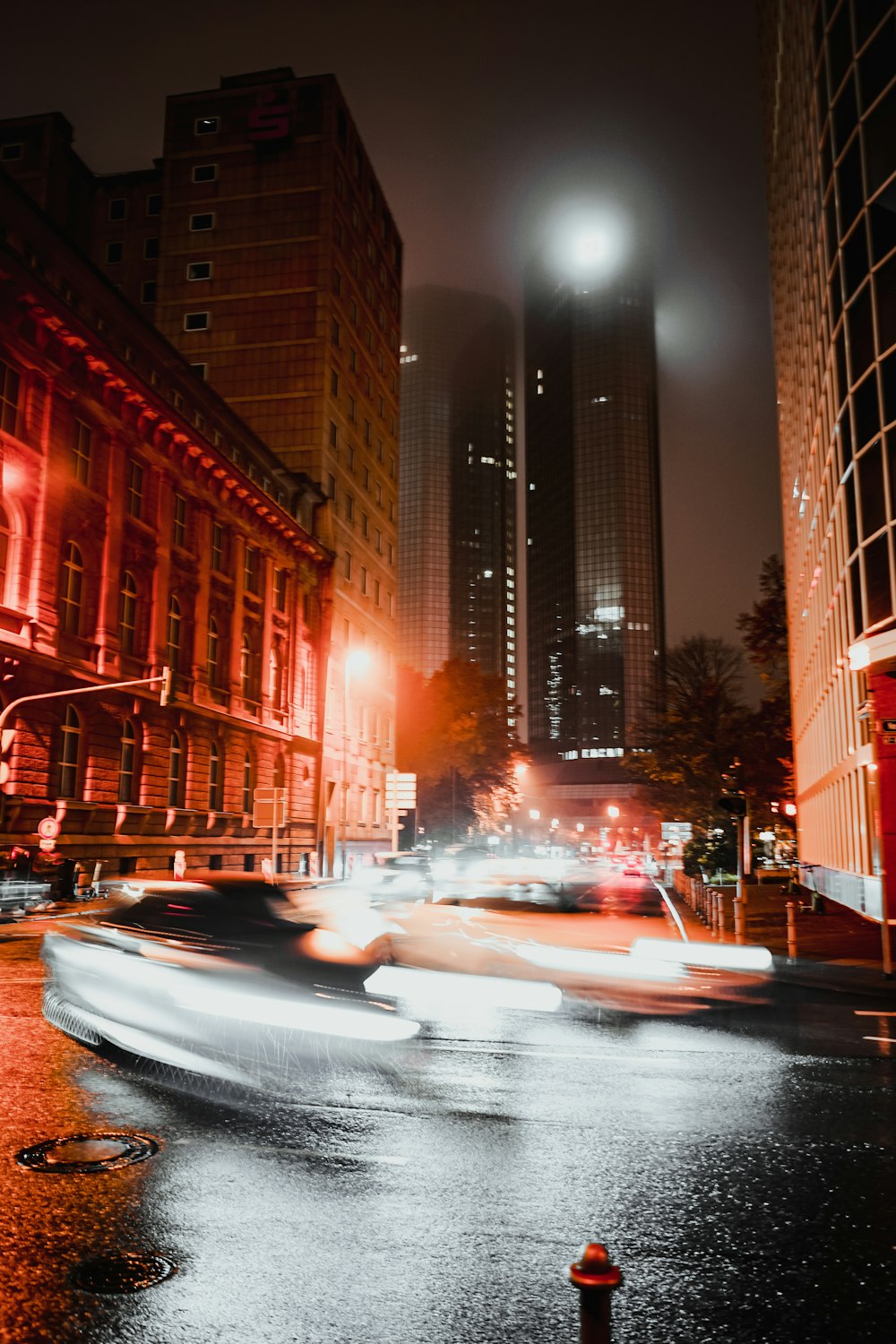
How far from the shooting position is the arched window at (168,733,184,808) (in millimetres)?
37656

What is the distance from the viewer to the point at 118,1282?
435 centimetres

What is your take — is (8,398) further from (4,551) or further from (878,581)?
(878,581)

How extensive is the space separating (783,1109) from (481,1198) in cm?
313

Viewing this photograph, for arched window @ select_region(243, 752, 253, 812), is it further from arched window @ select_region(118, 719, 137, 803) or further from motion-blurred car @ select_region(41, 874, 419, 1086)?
motion-blurred car @ select_region(41, 874, 419, 1086)

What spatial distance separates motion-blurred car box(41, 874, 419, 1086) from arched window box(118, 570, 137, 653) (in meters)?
26.2

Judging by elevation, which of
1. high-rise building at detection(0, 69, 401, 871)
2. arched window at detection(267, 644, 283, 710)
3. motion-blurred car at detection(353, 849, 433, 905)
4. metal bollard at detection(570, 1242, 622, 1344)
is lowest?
motion-blurred car at detection(353, 849, 433, 905)

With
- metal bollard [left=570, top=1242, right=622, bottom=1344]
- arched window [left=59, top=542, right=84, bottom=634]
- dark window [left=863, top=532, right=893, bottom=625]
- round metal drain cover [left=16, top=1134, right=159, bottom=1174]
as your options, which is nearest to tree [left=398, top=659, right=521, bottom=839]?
arched window [left=59, top=542, right=84, bottom=634]

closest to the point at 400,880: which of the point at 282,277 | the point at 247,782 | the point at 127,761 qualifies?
the point at 127,761

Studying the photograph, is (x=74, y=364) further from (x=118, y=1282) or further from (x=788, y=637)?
(x=788, y=637)

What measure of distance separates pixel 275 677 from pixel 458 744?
28320 millimetres

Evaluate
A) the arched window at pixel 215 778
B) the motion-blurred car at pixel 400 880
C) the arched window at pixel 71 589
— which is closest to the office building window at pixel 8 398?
the arched window at pixel 71 589

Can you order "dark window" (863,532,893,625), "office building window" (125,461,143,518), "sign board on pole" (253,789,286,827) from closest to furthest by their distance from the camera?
1. "dark window" (863,532,893,625)
2. "office building window" (125,461,143,518)
3. "sign board on pole" (253,789,286,827)

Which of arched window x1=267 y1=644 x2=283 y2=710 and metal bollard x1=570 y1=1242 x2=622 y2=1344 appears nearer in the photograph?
metal bollard x1=570 y1=1242 x2=622 y2=1344

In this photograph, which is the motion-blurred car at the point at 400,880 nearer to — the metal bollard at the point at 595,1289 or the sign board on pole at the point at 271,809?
the sign board on pole at the point at 271,809
